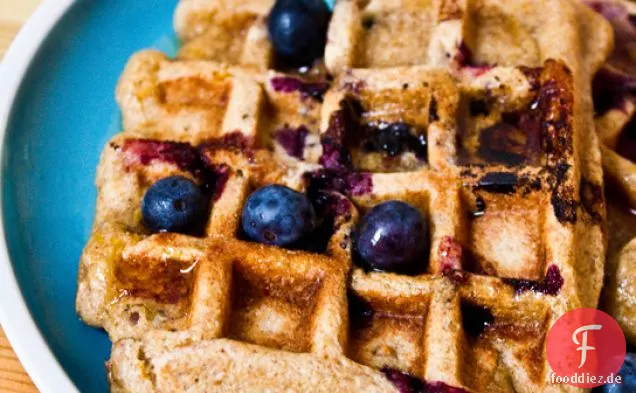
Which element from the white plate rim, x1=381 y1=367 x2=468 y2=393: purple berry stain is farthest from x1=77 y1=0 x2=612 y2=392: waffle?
the white plate rim

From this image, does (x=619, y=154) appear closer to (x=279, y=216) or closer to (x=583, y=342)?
(x=583, y=342)

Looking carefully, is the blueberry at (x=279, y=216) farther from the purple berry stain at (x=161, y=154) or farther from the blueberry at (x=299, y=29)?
the blueberry at (x=299, y=29)

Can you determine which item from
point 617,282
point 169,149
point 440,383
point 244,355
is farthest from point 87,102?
point 617,282

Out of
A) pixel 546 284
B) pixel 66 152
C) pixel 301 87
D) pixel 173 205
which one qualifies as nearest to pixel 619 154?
pixel 546 284

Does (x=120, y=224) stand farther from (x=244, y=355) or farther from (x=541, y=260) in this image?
(x=541, y=260)

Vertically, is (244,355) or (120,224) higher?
(120,224)

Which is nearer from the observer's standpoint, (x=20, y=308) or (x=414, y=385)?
(x=414, y=385)

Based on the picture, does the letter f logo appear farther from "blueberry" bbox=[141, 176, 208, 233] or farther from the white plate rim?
the white plate rim
